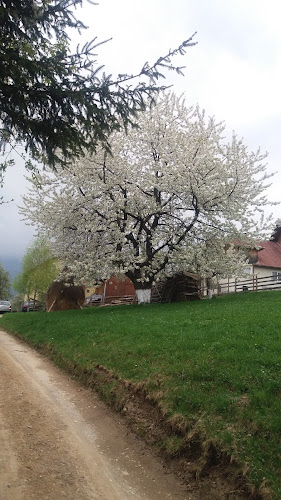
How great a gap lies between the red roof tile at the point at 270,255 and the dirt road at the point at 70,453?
32.6 meters

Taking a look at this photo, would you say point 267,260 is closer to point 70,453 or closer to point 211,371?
point 211,371

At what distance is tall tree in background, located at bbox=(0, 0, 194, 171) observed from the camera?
5.32 m

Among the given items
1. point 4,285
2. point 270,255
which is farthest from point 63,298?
point 4,285

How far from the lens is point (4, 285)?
73562 mm

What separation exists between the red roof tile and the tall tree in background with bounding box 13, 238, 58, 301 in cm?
2392

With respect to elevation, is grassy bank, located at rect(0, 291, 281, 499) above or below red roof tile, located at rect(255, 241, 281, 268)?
below

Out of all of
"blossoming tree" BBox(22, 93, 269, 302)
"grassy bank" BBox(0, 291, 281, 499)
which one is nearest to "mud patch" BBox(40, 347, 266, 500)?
"grassy bank" BBox(0, 291, 281, 499)

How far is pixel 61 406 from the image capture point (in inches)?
318

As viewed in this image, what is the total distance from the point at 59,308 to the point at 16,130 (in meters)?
22.5

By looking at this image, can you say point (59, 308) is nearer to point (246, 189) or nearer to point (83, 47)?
point (246, 189)

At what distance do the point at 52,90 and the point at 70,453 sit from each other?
574cm

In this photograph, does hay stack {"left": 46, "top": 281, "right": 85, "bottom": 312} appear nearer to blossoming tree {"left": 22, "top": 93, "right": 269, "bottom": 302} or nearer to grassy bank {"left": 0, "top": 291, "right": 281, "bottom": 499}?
blossoming tree {"left": 22, "top": 93, "right": 269, "bottom": 302}

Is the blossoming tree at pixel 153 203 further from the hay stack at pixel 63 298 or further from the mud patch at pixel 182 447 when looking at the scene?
the mud patch at pixel 182 447

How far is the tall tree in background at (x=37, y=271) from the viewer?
4525 centimetres
